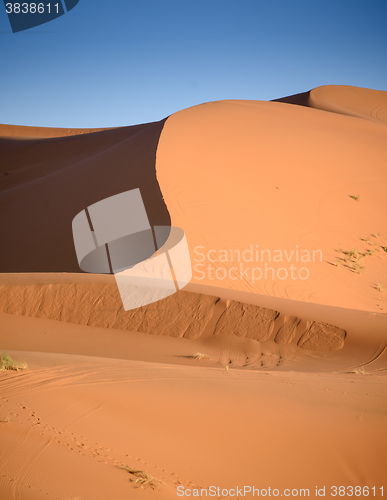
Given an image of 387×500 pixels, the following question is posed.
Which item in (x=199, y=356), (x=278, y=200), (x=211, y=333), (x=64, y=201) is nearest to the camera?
(x=199, y=356)

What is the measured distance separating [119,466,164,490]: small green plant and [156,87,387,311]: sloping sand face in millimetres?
6094

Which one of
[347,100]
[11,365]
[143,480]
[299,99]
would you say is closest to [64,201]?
[11,365]

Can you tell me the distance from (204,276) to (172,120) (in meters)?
12.7

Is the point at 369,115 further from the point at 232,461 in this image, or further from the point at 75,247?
the point at 232,461

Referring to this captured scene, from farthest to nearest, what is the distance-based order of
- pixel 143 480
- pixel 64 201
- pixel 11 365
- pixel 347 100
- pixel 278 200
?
pixel 347 100 < pixel 64 201 < pixel 278 200 < pixel 11 365 < pixel 143 480

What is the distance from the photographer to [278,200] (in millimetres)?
14227

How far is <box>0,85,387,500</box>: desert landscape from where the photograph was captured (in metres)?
3.34

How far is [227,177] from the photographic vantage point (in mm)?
14492

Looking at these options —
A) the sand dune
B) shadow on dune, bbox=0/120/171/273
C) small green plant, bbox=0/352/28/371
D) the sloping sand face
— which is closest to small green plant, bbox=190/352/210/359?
the sloping sand face

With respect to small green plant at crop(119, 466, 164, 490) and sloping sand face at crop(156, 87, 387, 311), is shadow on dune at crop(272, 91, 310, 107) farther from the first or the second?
small green plant at crop(119, 466, 164, 490)

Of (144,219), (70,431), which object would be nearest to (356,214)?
(144,219)

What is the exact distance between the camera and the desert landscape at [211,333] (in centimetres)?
334

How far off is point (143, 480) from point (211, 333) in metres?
4.68

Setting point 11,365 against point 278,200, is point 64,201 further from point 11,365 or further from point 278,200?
point 11,365
